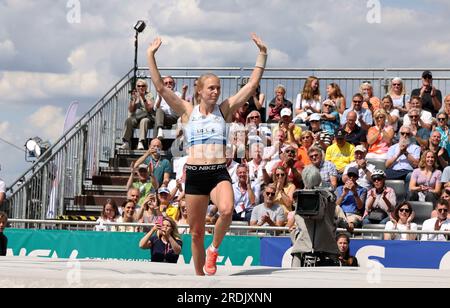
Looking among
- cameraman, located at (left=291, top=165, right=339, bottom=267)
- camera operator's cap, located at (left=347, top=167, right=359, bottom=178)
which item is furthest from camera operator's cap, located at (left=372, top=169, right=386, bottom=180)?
cameraman, located at (left=291, top=165, right=339, bottom=267)

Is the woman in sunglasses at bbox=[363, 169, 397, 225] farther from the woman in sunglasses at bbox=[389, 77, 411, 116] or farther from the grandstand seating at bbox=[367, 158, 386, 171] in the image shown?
the woman in sunglasses at bbox=[389, 77, 411, 116]

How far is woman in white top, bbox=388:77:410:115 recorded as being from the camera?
59.0 feet

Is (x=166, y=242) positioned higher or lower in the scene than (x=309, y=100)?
lower

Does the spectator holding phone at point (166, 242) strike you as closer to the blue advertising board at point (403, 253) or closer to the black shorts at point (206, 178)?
the blue advertising board at point (403, 253)

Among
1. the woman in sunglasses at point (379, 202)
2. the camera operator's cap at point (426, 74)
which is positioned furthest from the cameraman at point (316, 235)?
the camera operator's cap at point (426, 74)

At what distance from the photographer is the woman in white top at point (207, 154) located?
888 cm

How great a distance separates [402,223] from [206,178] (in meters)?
6.37

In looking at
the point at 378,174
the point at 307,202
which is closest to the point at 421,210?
the point at 378,174

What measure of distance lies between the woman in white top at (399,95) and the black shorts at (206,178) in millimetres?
9517

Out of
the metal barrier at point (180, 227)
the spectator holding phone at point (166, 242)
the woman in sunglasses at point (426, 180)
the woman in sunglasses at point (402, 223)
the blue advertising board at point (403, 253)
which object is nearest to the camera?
the blue advertising board at point (403, 253)

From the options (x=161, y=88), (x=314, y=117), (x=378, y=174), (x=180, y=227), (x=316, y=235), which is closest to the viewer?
(x=161, y=88)

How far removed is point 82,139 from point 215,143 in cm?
1081

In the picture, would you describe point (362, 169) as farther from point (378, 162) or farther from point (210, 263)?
point (210, 263)

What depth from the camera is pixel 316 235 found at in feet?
37.1
